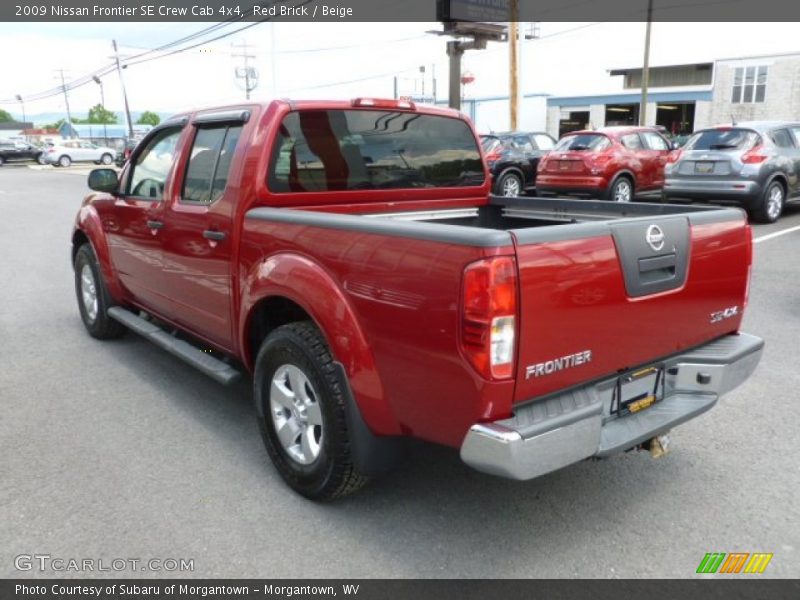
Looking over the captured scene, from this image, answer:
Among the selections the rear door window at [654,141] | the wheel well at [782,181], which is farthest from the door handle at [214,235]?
the rear door window at [654,141]

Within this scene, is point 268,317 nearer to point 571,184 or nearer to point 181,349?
point 181,349

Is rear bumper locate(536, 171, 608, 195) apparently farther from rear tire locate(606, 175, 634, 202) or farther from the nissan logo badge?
the nissan logo badge

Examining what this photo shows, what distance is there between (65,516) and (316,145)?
2.30m

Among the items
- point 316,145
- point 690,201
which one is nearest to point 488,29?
point 690,201

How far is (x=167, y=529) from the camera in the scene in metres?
3.15

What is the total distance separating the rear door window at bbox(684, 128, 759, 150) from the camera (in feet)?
38.7

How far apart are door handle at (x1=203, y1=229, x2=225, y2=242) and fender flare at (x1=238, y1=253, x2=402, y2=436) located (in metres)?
0.59

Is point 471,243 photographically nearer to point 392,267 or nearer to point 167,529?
point 392,267

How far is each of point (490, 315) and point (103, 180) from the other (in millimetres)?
3870

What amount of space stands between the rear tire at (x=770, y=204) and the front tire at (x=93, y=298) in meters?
10.3

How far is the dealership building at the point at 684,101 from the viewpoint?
4322 centimetres

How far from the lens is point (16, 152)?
146 feet

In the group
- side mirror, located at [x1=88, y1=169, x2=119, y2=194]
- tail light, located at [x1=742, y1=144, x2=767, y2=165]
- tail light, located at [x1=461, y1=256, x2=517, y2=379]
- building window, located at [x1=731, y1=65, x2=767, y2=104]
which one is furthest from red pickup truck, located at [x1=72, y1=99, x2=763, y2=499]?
building window, located at [x1=731, y1=65, x2=767, y2=104]

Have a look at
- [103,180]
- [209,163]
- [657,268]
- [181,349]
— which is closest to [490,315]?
[657,268]
